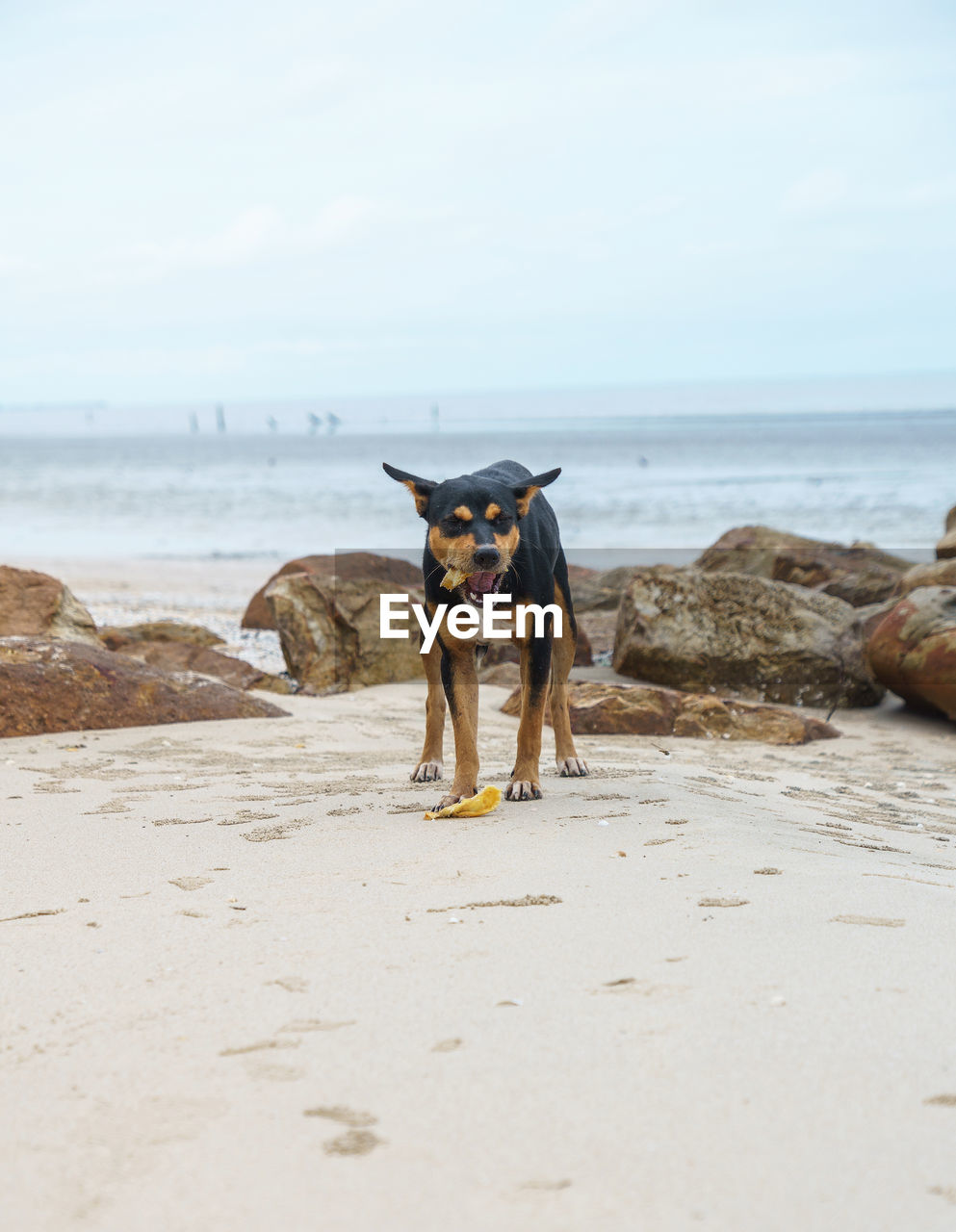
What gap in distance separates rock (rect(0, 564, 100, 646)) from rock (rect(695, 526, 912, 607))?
22.3 feet

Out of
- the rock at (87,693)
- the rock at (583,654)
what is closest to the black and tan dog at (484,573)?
the rock at (87,693)

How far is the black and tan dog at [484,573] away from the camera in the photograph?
4395 millimetres

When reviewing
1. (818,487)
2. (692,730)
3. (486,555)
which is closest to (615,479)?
(818,487)

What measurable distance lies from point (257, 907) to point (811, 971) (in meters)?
1.47

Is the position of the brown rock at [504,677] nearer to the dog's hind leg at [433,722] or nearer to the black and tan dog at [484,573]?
the dog's hind leg at [433,722]

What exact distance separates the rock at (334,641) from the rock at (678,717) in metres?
2.11

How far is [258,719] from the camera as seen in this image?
683cm

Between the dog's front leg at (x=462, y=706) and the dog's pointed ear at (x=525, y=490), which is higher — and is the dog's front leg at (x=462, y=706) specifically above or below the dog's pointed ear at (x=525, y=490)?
below

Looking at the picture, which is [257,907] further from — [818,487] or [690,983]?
[818,487]

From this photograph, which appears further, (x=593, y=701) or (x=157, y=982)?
(x=593, y=701)

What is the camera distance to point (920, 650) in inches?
321

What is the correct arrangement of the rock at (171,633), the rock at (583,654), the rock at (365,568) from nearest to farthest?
the rock at (583,654) → the rock at (171,633) → the rock at (365,568)

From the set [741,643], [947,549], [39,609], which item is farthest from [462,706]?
[947,549]

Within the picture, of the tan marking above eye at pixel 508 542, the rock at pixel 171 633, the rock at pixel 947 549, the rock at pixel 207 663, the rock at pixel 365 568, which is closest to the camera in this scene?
the tan marking above eye at pixel 508 542
